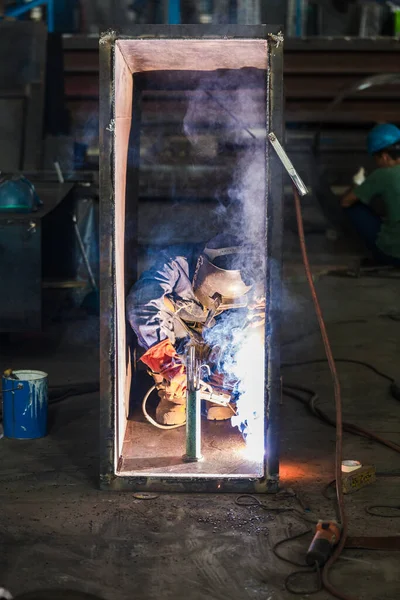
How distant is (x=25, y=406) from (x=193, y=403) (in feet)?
3.52

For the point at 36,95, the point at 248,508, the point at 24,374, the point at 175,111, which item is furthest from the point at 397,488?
the point at 175,111

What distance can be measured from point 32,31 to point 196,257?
7.38 m

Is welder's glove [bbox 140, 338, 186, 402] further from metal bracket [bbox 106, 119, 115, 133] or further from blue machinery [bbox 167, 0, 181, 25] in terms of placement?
blue machinery [bbox 167, 0, 181, 25]

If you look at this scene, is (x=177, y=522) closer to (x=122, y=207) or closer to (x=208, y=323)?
(x=208, y=323)

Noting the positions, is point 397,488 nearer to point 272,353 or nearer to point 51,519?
point 272,353

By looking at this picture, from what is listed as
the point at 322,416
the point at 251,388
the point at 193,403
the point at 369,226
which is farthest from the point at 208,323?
the point at 369,226

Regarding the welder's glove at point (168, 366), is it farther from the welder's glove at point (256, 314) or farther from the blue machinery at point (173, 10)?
the blue machinery at point (173, 10)

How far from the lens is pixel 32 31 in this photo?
36.1 ft

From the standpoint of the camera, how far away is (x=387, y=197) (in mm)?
9641

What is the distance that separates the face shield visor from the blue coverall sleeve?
179 millimetres

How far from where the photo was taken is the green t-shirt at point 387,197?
9492 millimetres

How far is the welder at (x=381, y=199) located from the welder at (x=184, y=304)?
5466 millimetres

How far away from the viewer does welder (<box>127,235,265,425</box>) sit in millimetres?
4258

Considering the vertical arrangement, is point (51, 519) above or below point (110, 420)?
below
